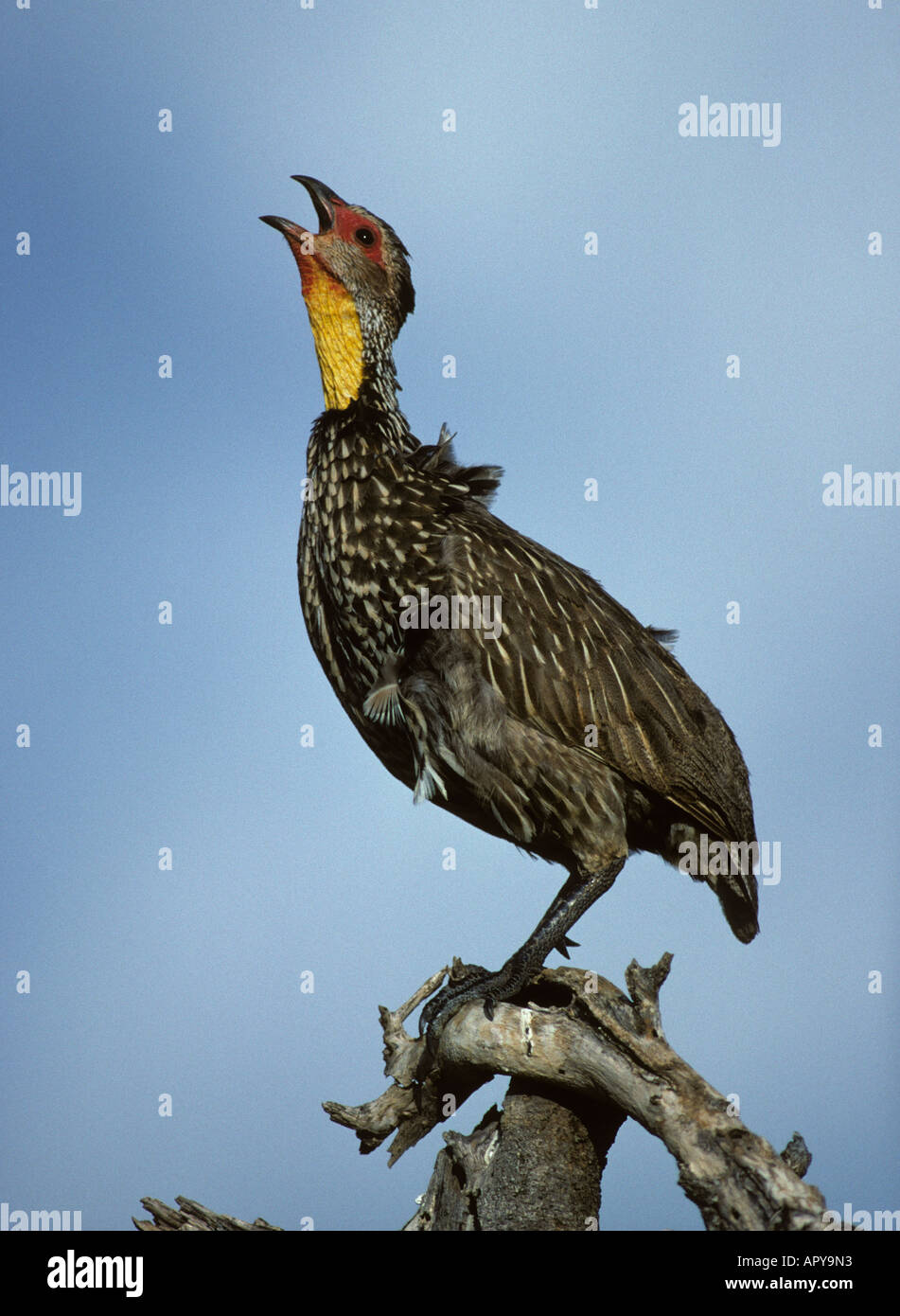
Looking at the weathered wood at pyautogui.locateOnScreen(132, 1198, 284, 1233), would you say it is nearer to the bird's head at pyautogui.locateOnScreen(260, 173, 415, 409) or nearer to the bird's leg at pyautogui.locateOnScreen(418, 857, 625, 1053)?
the bird's leg at pyautogui.locateOnScreen(418, 857, 625, 1053)

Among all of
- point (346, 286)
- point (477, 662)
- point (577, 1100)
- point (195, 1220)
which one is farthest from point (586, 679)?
point (195, 1220)

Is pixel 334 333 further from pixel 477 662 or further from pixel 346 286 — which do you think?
pixel 477 662

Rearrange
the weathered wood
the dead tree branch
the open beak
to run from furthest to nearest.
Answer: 1. the open beak
2. the weathered wood
3. the dead tree branch

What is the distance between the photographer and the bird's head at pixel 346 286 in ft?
16.2

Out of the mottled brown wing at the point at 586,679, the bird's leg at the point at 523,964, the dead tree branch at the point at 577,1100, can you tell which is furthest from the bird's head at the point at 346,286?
the dead tree branch at the point at 577,1100

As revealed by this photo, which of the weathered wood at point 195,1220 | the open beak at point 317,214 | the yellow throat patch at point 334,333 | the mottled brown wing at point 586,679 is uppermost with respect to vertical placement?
the open beak at point 317,214

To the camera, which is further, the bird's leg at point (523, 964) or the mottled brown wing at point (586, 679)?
the mottled brown wing at point (586, 679)

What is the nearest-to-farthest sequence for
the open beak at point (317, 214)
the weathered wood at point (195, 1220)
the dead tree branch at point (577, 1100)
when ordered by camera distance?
the dead tree branch at point (577, 1100) < the weathered wood at point (195, 1220) < the open beak at point (317, 214)

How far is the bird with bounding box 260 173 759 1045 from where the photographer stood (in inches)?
172

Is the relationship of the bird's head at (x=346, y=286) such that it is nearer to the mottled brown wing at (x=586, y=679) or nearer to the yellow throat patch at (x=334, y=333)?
the yellow throat patch at (x=334, y=333)

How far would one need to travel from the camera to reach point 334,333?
4977 millimetres

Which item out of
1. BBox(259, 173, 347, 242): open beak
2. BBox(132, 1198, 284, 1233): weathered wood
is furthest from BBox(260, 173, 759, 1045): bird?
BBox(132, 1198, 284, 1233): weathered wood

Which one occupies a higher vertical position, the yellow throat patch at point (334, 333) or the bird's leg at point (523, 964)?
the yellow throat patch at point (334, 333)
